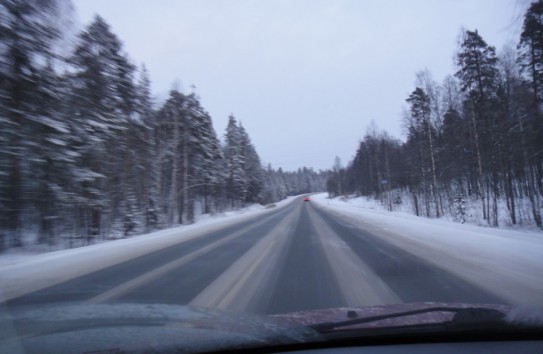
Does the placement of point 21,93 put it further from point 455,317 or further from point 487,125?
point 487,125

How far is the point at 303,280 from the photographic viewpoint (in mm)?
6684

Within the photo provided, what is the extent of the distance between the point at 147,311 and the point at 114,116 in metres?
19.0

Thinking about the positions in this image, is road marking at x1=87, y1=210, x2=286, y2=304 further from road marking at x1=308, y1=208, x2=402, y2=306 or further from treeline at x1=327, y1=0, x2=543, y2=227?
treeline at x1=327, y1=0, x2=543, y2=227

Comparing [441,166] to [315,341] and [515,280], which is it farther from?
[315,341]

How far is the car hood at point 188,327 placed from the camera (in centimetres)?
268

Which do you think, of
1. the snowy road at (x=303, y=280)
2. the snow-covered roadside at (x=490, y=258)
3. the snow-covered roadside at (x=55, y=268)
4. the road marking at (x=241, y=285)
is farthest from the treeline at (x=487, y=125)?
the snow-covered roadside at (x=55, y=268)

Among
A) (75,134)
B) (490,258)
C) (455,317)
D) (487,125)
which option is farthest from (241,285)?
(487,125)

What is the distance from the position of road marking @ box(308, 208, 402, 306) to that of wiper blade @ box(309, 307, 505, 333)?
1923 mm

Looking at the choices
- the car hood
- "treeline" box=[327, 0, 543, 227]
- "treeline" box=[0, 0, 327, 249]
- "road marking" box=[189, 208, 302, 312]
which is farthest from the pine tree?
"treeline" box=[327, 0, 543, 227]

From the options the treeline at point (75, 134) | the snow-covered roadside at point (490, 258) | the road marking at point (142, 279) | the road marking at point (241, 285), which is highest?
the treeline at point (75, 134)

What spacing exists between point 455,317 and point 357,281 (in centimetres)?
362

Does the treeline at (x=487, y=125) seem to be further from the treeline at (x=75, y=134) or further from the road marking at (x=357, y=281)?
the treeline at (x=75, y=134)

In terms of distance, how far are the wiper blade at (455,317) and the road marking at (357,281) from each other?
192 cm

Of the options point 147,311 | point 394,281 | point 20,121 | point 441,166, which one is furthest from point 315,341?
point 441,166
